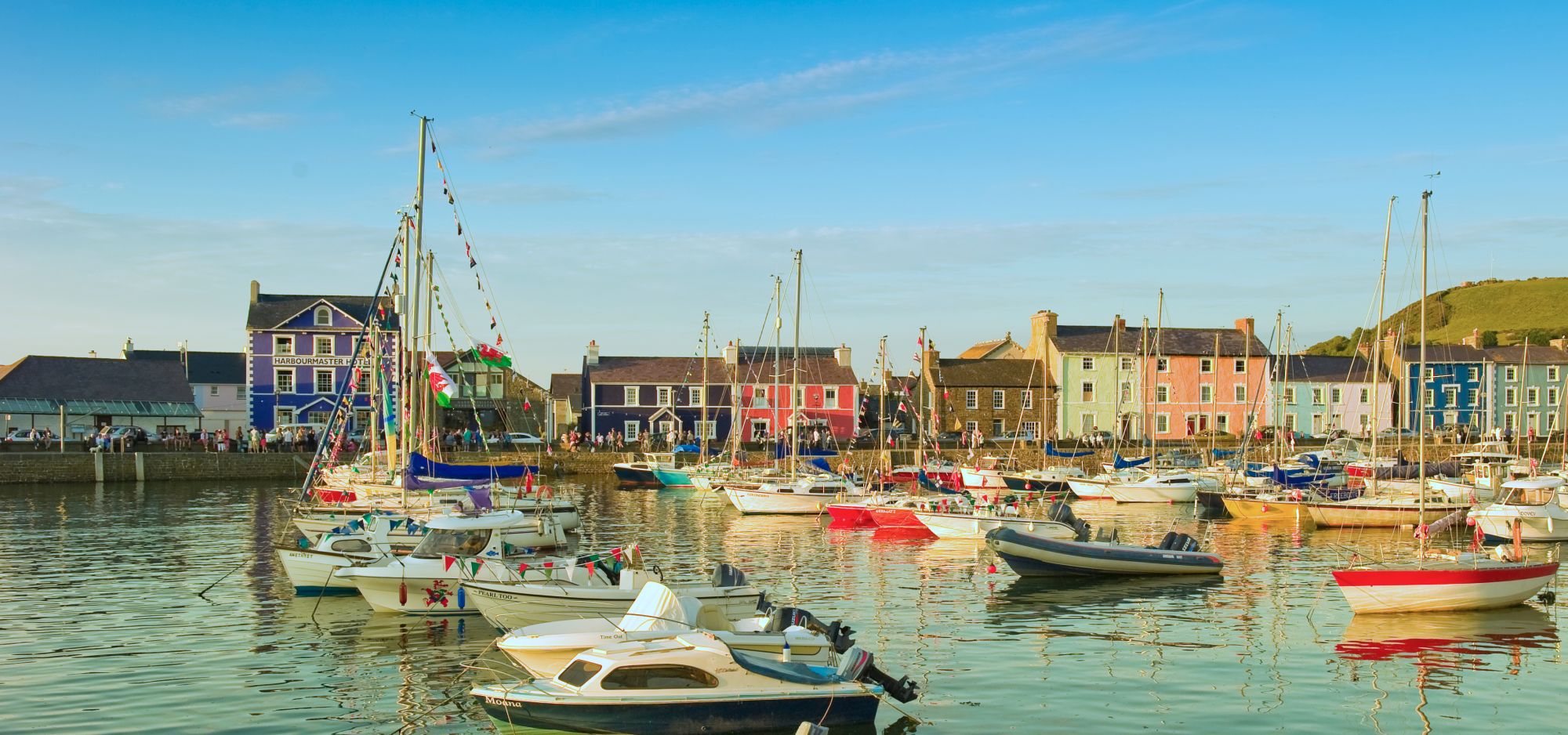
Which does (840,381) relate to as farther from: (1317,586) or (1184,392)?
(1317,586)

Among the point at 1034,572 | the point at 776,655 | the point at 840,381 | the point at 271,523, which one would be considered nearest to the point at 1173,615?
the point at 1034,572

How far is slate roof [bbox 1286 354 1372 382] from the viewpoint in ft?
332

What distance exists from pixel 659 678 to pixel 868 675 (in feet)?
10.0

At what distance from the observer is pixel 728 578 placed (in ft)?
81.8

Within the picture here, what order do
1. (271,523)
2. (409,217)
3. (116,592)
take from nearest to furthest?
(116,592) → (409,217) → (271,523)

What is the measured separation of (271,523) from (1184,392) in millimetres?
70124

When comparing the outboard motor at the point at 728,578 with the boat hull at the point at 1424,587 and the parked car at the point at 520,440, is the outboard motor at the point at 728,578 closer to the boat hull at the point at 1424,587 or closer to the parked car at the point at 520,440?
the boat hull at the point at 1424,587

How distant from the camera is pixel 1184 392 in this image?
97.4 meters

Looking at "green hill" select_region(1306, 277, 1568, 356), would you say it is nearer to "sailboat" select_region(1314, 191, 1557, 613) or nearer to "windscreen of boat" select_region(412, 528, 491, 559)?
"sailboat" select_region(1314, 191, 1557, 613)

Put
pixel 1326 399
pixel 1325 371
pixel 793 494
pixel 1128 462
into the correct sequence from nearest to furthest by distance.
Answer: pixel 793 494, pixel 1128 462, pixel 1326 399, pixel 1325 371

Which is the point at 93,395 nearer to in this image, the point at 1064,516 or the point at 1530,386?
the point at 1064,516

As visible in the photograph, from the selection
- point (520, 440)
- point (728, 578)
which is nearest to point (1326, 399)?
point (520, 440)

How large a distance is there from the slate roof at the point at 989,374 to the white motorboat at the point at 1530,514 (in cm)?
4993

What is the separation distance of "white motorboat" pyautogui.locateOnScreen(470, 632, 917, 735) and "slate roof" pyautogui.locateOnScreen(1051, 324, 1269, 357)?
81583 millimetres
